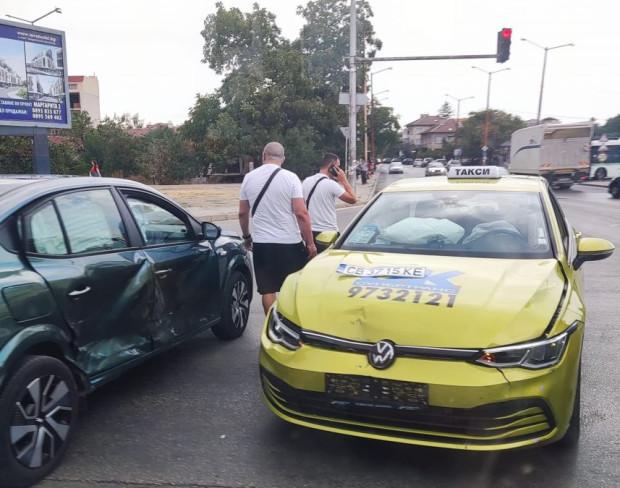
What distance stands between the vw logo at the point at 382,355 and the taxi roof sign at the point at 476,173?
250 cm

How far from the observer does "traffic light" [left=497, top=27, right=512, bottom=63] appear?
1819cm

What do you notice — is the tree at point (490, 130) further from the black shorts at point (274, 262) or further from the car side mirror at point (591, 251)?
the car side mirror at point (591, 251)

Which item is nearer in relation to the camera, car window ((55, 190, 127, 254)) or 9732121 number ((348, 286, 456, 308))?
9732121 number ((348, 286, 456, 308))

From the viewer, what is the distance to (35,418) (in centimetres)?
292

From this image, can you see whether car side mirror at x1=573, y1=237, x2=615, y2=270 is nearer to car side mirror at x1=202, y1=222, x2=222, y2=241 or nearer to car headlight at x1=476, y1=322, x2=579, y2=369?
car headlight at x1=476, y1=322, x2=579, y2=369

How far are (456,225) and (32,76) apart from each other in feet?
59.8

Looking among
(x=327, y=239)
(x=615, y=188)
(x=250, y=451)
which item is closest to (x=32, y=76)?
(x=327, y=239)

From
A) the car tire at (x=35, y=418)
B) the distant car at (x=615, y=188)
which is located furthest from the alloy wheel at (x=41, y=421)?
the distant car at (x=615, y=188)

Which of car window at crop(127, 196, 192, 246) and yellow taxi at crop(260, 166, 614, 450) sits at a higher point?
car window at crop(127, 196, 192, 246)

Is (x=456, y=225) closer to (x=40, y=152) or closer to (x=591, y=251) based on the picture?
(x=591, y=251)

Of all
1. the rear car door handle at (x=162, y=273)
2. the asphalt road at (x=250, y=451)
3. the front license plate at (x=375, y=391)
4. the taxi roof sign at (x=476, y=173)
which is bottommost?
the asphalt road at (x=250, y=451)

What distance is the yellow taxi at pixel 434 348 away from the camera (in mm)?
2807

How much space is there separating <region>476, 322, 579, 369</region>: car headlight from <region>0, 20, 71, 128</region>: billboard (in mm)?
18786

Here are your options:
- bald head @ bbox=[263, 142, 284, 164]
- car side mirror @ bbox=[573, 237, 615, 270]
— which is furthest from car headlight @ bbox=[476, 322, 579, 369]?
bald head @ bbox=[263, 142, 284, 164]
